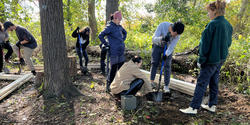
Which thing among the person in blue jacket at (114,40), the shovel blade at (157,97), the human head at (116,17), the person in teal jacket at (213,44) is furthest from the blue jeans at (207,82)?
the human head at (116,17)

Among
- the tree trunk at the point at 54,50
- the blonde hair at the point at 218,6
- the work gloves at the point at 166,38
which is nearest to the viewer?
the blonde hair at the point at 218,6

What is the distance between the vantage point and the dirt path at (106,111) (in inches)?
111

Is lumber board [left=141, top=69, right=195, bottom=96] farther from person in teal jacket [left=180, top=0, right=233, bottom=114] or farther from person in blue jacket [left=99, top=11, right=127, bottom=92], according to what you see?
person in blue jacket [left=99, top=11, right=127, bottom=92]

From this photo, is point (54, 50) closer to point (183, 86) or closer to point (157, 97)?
point (157, 97)

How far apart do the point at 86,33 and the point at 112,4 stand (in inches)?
64.3

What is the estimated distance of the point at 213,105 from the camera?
3.09 m

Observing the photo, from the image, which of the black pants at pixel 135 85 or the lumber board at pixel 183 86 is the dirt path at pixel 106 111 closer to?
the lumber board at pixel 183 86

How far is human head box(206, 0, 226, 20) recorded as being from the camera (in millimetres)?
2461

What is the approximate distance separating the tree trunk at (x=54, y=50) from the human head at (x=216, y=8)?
2.90m

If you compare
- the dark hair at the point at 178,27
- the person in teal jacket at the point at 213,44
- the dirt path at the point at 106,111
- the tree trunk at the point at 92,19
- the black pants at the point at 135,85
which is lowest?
the dirt path at the point at 106,111

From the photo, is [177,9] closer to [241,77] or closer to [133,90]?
[241,77]

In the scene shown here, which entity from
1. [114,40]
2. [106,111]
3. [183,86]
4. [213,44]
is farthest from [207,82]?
[114,40]

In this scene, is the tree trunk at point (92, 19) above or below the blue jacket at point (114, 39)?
above

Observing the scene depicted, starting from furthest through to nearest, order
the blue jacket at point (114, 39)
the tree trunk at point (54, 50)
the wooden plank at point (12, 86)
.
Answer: the wooden plank at point (12, 86), the blue jacket at point (114, 39), the tree trunk at point (54, 50)
